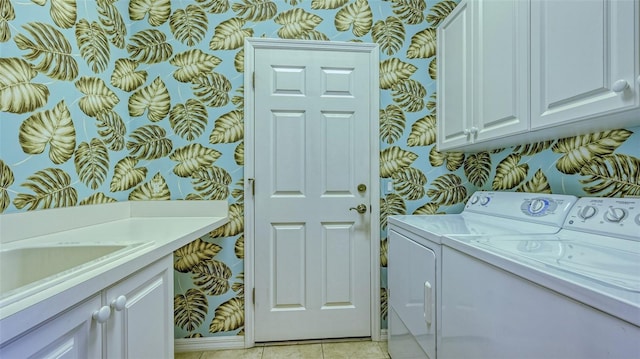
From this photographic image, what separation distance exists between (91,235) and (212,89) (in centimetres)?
117

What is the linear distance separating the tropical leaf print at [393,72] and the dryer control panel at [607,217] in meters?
1.29

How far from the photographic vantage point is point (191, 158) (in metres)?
1.99

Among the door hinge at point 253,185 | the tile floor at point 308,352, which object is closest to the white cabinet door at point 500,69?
the door hinge at point 253,185

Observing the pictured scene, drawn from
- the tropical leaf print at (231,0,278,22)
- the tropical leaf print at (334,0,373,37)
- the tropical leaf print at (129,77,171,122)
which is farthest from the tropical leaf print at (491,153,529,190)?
the tropical leaf print at (129,77,171,122)

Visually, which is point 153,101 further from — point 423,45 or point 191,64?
point 423,45

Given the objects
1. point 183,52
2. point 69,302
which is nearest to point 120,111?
point 183,52

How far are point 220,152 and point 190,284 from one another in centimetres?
93

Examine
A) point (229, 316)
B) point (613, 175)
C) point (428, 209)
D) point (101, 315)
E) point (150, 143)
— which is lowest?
point (229, 316)

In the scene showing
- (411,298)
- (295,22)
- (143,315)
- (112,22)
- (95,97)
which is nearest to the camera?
(143,315)

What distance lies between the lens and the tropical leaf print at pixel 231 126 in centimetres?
201

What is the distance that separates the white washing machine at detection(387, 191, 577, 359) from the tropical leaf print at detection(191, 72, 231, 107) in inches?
56.1

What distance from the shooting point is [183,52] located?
199 cm

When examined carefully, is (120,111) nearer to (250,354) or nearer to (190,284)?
(190,284)

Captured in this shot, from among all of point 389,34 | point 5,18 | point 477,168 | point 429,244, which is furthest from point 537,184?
point 5,18
